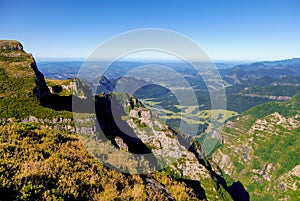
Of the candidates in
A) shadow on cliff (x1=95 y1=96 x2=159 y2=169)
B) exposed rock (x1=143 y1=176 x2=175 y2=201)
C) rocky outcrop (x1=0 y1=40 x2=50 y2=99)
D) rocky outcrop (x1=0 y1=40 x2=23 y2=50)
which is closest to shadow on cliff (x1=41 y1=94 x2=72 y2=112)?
rocky outcrop (x1=0 y1=40 x2=50 y2=99)

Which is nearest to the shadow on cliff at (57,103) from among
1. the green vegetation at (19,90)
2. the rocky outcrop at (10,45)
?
the green vegetation at (19,90)

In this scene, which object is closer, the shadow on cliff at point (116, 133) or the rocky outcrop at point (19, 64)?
the shadow on cliff at point (116, 133)

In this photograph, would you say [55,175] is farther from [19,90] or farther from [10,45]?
[10,45]

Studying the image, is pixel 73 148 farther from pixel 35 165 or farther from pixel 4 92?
pixel 4 92

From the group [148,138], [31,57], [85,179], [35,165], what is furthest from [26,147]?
[148,138]

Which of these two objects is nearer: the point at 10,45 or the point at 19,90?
the point at 19,90

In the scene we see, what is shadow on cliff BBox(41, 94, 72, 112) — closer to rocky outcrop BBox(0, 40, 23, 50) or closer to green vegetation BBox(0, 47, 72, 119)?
green vegetation BBox(0, 47, 72, 119)

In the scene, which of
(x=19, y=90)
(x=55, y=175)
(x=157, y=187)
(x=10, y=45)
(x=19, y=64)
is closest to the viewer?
(x=55, y=175)

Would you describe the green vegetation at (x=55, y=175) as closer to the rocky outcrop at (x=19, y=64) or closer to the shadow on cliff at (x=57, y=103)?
the shadow on cliff at (x=57, y=103)

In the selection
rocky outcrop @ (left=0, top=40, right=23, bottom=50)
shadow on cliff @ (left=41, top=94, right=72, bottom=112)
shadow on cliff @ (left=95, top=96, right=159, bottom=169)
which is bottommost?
shadow on cliff @ (left=95, top=96, right=159, bottom=169)

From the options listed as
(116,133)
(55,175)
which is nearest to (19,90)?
(116,133)

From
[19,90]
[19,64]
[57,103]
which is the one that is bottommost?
A: [57,103]
